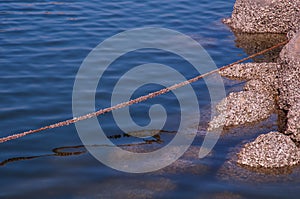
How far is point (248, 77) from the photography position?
7.91 metres

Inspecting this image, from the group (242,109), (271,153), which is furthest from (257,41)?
(271,153)

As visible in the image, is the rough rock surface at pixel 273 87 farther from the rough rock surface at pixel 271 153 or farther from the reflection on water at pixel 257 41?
the reflection on water at pixel 257 41

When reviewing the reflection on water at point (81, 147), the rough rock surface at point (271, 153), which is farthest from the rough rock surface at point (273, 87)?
the reflection on water at point (81, 147)

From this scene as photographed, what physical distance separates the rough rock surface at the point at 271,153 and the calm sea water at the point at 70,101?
20cm

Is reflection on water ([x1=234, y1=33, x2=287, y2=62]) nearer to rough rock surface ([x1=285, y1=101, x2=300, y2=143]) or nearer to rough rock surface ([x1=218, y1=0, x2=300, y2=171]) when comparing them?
rough rock surface ([x1=218, y1=0, x2=300, y2=171])

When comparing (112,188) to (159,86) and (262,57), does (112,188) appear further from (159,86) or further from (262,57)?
(262,57)

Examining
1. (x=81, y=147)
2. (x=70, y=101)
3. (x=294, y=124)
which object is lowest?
(x=81, y=147)

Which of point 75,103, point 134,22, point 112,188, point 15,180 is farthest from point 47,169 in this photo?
point 134,22

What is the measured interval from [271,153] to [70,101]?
3049 millimetres

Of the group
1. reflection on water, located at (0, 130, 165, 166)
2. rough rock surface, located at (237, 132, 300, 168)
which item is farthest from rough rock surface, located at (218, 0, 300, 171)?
reflection on water, located at (0, 130, 165, 166)

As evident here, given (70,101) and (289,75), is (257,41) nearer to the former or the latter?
(289,75)

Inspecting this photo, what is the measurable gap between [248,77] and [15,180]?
167 inches

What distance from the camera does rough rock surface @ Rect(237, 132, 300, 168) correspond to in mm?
5480

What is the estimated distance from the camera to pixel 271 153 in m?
5.52
